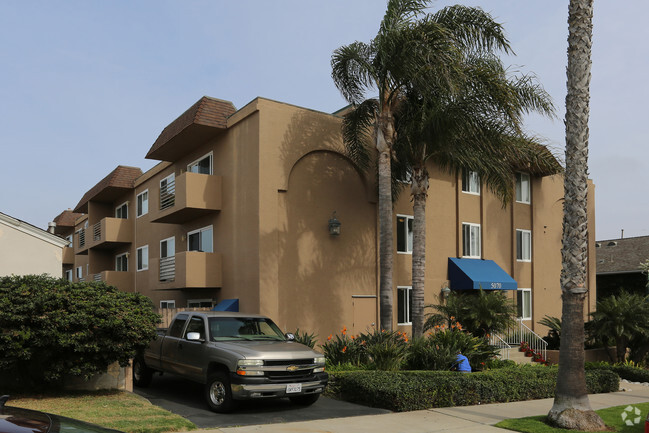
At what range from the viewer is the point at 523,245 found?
26.0 metres

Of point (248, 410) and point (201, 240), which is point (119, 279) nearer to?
point (201, 240)

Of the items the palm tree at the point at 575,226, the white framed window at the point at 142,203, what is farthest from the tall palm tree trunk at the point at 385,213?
the white framed window at the point at 142,203

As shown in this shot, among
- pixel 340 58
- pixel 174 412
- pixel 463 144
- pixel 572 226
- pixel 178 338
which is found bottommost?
pixel 174 412

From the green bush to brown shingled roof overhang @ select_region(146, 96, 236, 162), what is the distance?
31.8ft

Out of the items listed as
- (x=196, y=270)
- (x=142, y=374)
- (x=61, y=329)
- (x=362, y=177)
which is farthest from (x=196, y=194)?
(x=61, y=329)

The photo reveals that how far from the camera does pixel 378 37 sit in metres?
17.2

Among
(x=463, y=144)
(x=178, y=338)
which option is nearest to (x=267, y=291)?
(x=178, y=338)

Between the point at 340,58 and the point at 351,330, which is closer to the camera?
the point at 340,58

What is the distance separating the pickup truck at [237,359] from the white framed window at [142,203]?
52.3 feet

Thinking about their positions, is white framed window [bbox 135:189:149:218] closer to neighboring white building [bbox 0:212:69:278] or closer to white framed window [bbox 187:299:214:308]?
white framed window [bbox 187:299:214:308]

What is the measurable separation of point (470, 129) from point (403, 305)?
713 cm

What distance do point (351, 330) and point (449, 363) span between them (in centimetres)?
624

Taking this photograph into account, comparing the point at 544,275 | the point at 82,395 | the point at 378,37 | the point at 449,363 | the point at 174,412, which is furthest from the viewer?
the point at 544,275

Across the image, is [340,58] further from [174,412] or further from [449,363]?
[174,412]
